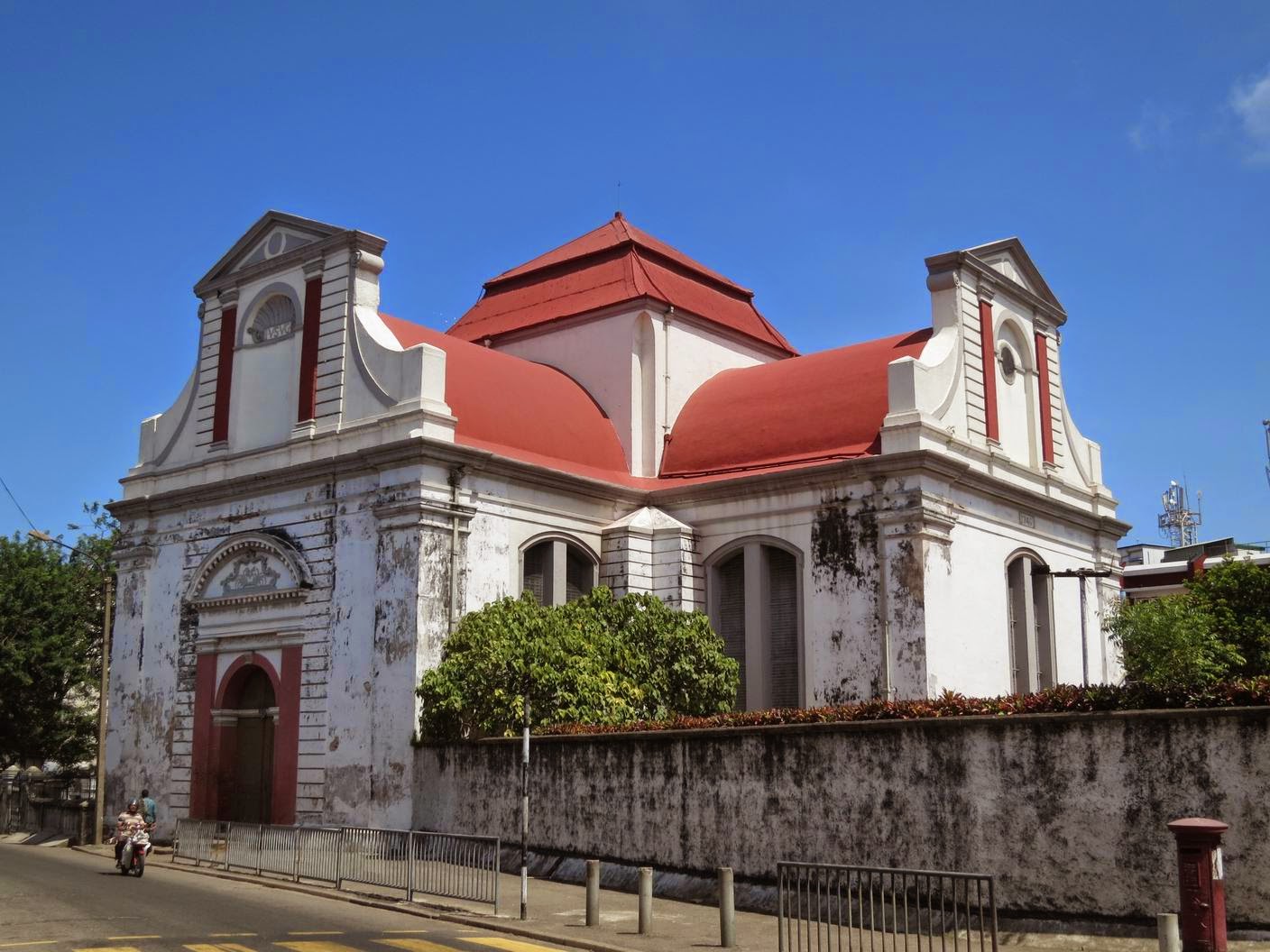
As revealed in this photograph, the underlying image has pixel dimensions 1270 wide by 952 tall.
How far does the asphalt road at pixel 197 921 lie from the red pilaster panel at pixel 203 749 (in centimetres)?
684

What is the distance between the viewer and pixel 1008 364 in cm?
3017

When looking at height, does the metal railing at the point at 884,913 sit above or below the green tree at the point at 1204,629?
below

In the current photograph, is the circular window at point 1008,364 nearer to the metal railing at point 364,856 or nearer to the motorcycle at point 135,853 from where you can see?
→ the metal railing at point 364,856

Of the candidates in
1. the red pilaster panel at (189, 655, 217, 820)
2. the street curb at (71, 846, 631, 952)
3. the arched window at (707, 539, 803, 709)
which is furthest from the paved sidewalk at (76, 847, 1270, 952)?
the arched window at (707, 539, 803, 709)

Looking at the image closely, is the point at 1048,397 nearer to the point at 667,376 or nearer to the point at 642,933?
the point at 667,376

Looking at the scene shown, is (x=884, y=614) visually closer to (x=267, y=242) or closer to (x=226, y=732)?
(x=226, y=732)

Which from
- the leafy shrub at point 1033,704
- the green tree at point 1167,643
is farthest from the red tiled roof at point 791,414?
the leafy shrub at point 1033,704

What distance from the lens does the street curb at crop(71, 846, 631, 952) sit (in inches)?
582

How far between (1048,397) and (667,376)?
29.2 feet

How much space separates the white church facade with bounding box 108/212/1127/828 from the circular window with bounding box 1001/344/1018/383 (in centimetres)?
8

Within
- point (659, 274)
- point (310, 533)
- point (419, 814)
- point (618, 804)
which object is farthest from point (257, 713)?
point (659, 274)

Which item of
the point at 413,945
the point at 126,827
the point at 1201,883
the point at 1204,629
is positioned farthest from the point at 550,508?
the point at 1201,883

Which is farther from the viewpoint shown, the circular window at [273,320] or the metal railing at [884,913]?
the circular window at [273,320]

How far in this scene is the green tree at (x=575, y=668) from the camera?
75.1 ft
